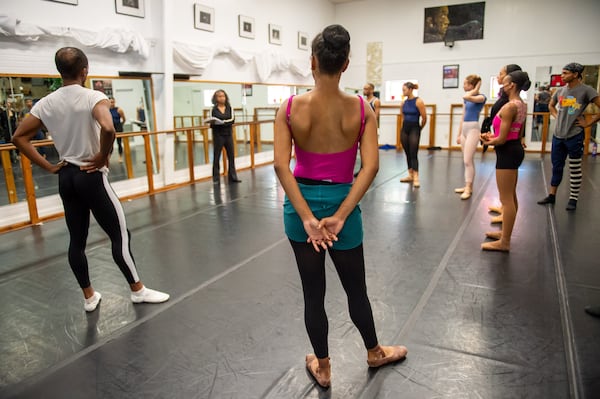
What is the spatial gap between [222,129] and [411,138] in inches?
119

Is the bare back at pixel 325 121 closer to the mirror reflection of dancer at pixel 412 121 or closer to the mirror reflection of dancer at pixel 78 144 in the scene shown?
the mirror reflection of dancer at pixel 78 144

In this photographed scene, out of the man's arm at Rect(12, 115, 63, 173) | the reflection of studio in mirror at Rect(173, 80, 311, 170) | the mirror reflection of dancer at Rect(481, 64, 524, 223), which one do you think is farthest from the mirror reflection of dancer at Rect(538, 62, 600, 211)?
the reflection of studio in mirror at Rect(173, 80, 311, 170)

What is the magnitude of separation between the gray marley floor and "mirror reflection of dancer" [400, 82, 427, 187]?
5.58ft

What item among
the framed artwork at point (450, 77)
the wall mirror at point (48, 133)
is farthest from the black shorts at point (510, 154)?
the framed artwork at point (450, 77)

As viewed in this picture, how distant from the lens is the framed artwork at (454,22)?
1066 cm

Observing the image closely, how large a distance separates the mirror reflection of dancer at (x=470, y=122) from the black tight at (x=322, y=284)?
411 centimetres

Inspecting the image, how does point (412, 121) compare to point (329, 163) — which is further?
point (412, 121)

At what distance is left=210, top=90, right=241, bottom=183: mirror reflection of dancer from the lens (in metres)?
6.88

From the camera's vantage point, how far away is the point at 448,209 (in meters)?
5.13

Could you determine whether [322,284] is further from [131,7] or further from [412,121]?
[131,7]

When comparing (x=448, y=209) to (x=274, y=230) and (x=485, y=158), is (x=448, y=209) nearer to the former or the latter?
(x=274, y=230)

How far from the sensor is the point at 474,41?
10.8 m

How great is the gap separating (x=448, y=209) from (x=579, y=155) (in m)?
1.51

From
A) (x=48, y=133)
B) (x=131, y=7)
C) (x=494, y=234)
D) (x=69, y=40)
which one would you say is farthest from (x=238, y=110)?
(x=494, y=234)
